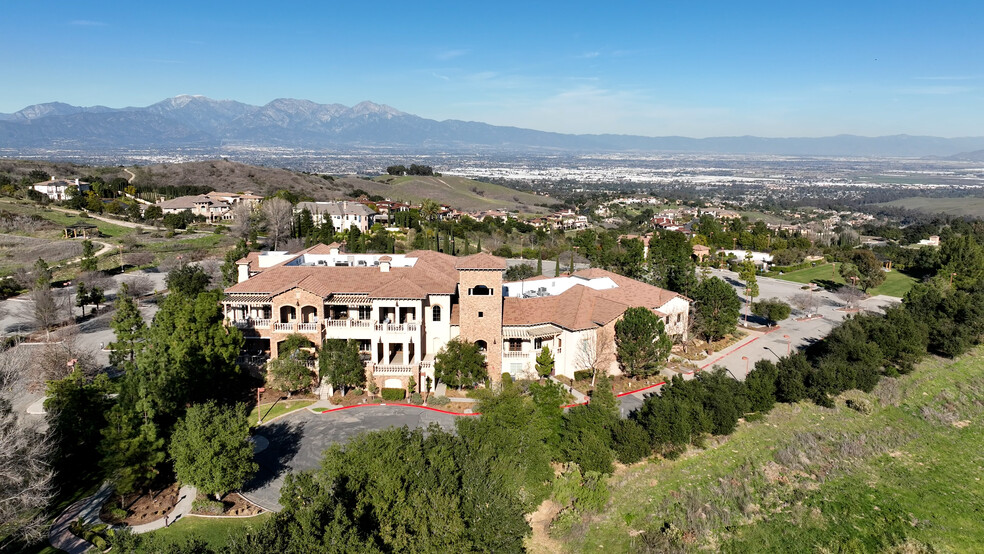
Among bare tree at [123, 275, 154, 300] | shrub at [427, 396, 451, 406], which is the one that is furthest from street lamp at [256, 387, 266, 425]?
bare tree at [123, 275, 154, 300]

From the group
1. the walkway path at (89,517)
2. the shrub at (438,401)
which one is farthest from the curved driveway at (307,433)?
the walkway path at (89,517)

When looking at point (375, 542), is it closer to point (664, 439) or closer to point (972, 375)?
point (664, 439)

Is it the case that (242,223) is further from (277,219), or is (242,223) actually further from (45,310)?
(45,310)

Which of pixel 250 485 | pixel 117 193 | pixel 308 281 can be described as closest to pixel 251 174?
A: pixel 117 193

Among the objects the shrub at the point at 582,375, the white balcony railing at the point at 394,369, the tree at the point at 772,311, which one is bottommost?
the shrub at the point at 582,375

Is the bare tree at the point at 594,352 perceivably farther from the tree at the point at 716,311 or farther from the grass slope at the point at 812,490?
the tree at the point at 716,311

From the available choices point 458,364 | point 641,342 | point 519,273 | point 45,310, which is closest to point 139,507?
point 458,364
